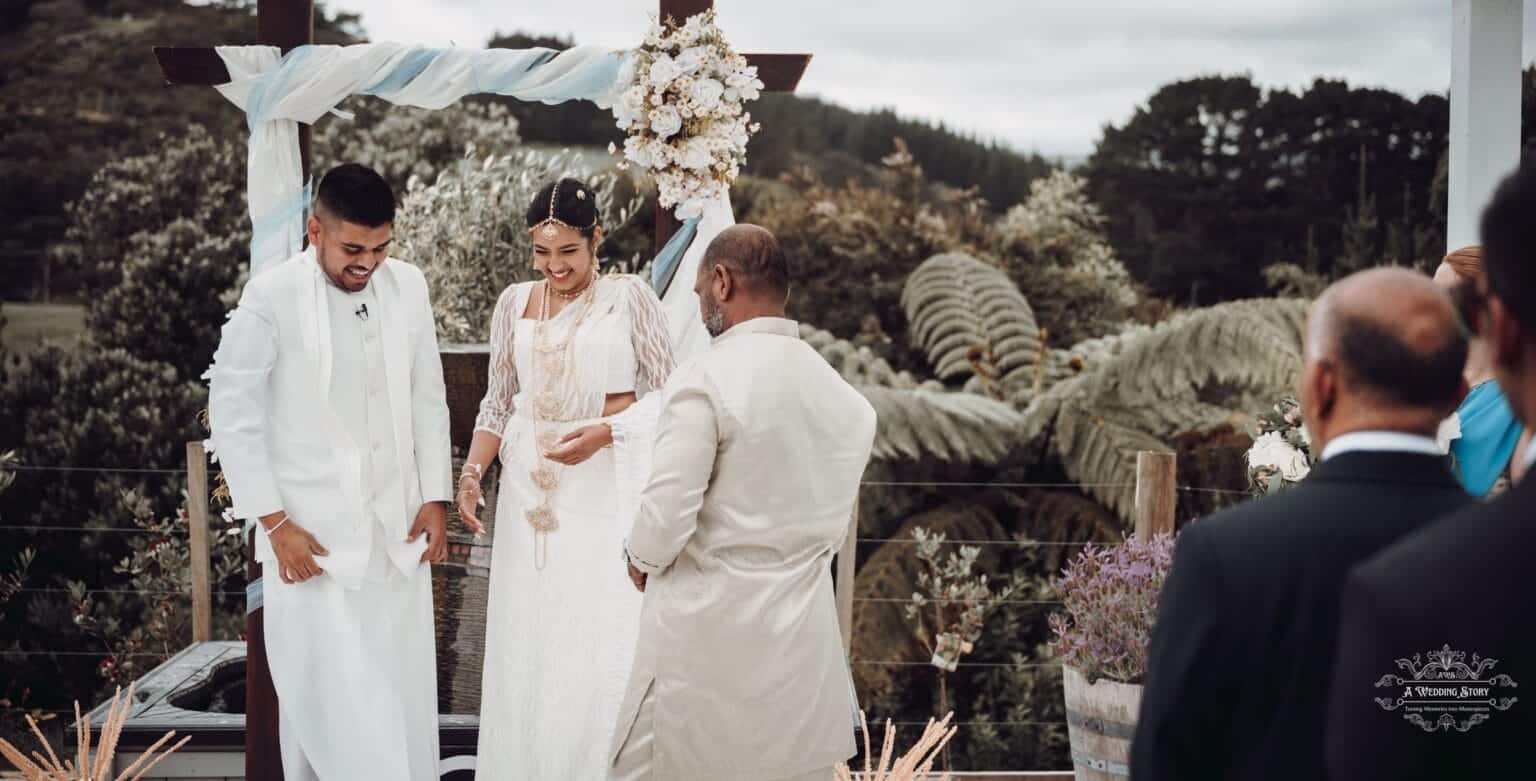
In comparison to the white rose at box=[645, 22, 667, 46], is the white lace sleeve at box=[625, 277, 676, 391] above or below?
below

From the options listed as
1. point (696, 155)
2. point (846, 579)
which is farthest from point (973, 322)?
point (696, 155)

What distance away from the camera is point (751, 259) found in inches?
126

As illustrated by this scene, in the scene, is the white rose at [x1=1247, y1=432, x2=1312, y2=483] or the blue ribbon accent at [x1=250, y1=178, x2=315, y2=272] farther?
the blue ribbon accent at [x1=250, y1=178, x2=315, y2=272]

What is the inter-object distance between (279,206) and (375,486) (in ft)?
3.34

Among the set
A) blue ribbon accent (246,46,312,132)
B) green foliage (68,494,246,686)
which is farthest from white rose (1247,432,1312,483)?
green foliage (68,494,246,686)

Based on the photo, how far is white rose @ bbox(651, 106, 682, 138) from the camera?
178 inches

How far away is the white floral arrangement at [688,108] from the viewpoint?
14.8ft

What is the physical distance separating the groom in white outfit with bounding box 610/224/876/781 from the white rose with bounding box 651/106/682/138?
136 centimetres

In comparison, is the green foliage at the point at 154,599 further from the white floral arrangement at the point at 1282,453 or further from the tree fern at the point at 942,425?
the white floral arrangement at the point at 1282,453

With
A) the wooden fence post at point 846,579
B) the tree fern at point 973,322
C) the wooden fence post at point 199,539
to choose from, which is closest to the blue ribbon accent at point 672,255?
the wooden fence post at point 846,579

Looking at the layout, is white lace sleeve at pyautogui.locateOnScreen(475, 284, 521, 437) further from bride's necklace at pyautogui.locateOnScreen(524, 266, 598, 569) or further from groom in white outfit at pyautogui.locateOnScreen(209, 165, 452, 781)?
groom in white outfit at pyautogui.locateOnScreen(209, 165, 452, 781)

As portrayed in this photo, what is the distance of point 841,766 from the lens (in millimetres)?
3176

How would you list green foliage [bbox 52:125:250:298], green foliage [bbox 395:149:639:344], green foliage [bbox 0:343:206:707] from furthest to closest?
green foliage [bbox 52:125:250:298] → green foliage [bbox 0:343:206:707] → green foliage [bbox 395:149:639:344]

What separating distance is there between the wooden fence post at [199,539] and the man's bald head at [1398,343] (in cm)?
487
